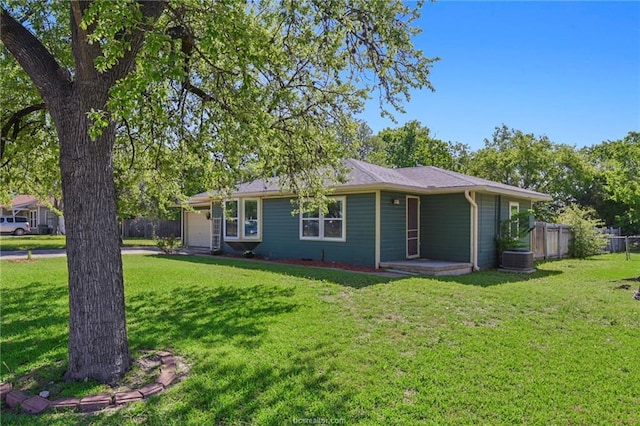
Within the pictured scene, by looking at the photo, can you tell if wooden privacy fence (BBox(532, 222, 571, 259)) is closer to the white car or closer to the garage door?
the garage door

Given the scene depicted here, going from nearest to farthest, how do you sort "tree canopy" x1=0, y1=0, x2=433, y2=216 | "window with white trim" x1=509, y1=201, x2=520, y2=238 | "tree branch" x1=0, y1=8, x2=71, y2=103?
1. "tree canopy" x1=0, y1=0, x2=433, y2=216
2. "tree branch" x1=0, y1=8, x2=71, y2=103
3. "window with white trim" x1=509, y1=201, x2=520, y2=238

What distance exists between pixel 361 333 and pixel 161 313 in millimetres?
3170

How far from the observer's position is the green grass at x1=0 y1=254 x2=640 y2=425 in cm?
324

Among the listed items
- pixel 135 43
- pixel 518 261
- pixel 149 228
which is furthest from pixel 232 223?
pixel 149 228

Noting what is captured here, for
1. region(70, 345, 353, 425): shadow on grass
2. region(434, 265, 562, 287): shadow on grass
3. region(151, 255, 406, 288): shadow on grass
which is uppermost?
region(151, 255, 406, 288): shadow on grass

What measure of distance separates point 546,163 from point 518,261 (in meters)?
19.4

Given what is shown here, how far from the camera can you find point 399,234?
12438 mm

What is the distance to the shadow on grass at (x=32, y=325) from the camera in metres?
4.43

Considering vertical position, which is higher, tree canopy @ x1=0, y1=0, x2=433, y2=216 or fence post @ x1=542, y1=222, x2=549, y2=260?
tree canopy @ x1=0, y1=0, x2=433, y2=216

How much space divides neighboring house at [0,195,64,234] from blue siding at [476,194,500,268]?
31223 mm

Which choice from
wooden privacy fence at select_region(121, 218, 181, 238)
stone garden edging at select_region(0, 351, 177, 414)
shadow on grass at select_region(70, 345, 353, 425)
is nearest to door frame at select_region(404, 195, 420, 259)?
shadow on grass at select_region(70, 345, 353, 425)

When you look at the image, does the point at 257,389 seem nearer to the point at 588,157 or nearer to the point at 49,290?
the point at 49,290

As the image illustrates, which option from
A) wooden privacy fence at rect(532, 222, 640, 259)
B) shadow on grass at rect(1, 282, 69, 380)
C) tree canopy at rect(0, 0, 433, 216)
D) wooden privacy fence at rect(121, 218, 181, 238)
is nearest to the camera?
tree canopy at rect(0, 0, 433, 216)

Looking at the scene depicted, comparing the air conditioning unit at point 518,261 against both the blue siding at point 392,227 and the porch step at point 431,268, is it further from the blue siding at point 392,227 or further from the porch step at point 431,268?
the blue siding at point 392,227
